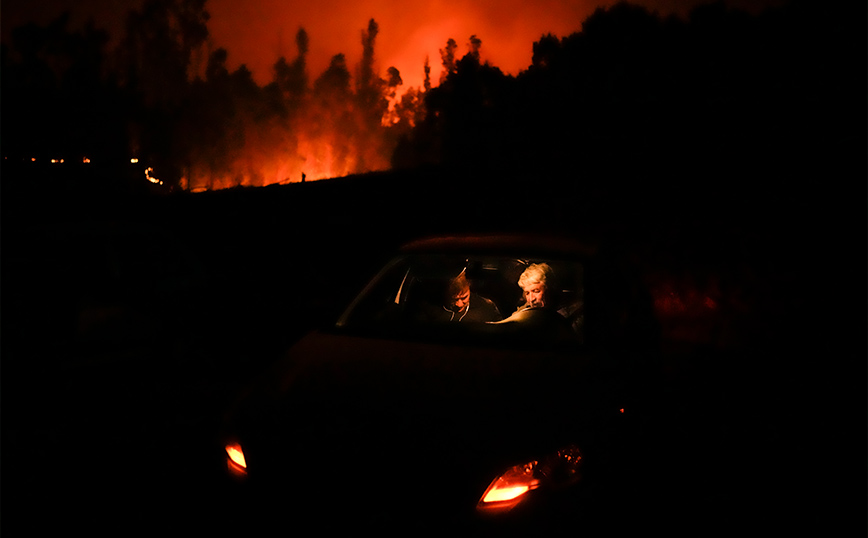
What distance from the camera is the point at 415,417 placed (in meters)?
2.89

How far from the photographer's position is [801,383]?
7.13 metres

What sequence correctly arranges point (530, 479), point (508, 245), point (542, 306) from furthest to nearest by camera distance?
1. point (508, 245)
2. point (542, 306)
3. point (530, 479)

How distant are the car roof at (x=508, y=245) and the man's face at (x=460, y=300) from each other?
321mm

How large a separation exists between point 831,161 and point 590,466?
12056mm

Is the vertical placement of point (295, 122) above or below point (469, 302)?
above

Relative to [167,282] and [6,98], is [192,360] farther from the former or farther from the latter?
[6,98]

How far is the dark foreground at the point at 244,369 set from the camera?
3.99 meters

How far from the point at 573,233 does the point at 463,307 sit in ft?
8.18

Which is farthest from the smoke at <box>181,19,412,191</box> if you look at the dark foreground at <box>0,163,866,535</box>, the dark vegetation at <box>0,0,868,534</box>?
the dark foreground at <box>0,163,866,535</box>

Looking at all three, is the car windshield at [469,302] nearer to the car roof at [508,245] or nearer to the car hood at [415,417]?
the car roof at [508,245]

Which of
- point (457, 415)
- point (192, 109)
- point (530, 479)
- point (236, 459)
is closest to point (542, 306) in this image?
point (457, 415)

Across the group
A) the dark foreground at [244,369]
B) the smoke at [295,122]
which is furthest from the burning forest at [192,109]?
the dark foreground at [244,369]

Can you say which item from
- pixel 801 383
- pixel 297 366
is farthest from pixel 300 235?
pixel 297 366

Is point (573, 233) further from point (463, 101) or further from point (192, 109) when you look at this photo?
point (192, 109)
